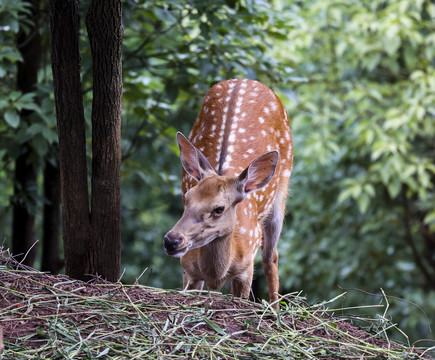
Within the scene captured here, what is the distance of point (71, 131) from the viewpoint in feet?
10.5

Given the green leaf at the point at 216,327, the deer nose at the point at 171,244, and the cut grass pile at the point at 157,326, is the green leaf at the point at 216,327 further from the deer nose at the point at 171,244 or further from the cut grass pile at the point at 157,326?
the deer nose at the point at 171,244

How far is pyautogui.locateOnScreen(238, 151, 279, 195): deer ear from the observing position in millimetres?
3658

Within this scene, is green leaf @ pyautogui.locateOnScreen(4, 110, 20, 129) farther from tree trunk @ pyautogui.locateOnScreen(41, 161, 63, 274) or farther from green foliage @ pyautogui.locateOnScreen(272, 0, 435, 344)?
green foliage @ pyautogui.locateOnScreen(272, 0, 435, 344)

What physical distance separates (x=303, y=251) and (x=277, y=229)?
4926 millimetres

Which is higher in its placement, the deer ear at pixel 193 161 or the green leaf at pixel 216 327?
the deer ear at pixel 193 161

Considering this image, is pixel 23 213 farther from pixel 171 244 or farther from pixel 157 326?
pixel 157 326

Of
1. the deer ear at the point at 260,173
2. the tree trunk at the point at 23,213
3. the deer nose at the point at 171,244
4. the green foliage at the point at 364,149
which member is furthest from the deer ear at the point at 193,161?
the green foliage at the point at 364,149

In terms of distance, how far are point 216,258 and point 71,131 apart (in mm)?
1105

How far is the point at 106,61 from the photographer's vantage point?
124 inches

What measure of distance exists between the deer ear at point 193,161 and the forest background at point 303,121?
972 mm

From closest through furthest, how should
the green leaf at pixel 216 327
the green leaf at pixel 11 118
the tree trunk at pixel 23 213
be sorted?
the green leaf at pixel 216 327, the green leaf at pixel 11 118, the tree trunk at pixel 23 213

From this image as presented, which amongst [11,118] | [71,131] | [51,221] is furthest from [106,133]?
[51,221]

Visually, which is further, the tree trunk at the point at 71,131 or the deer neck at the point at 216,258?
the deer neck at the point at 216,258

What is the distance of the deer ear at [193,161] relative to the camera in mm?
3742
